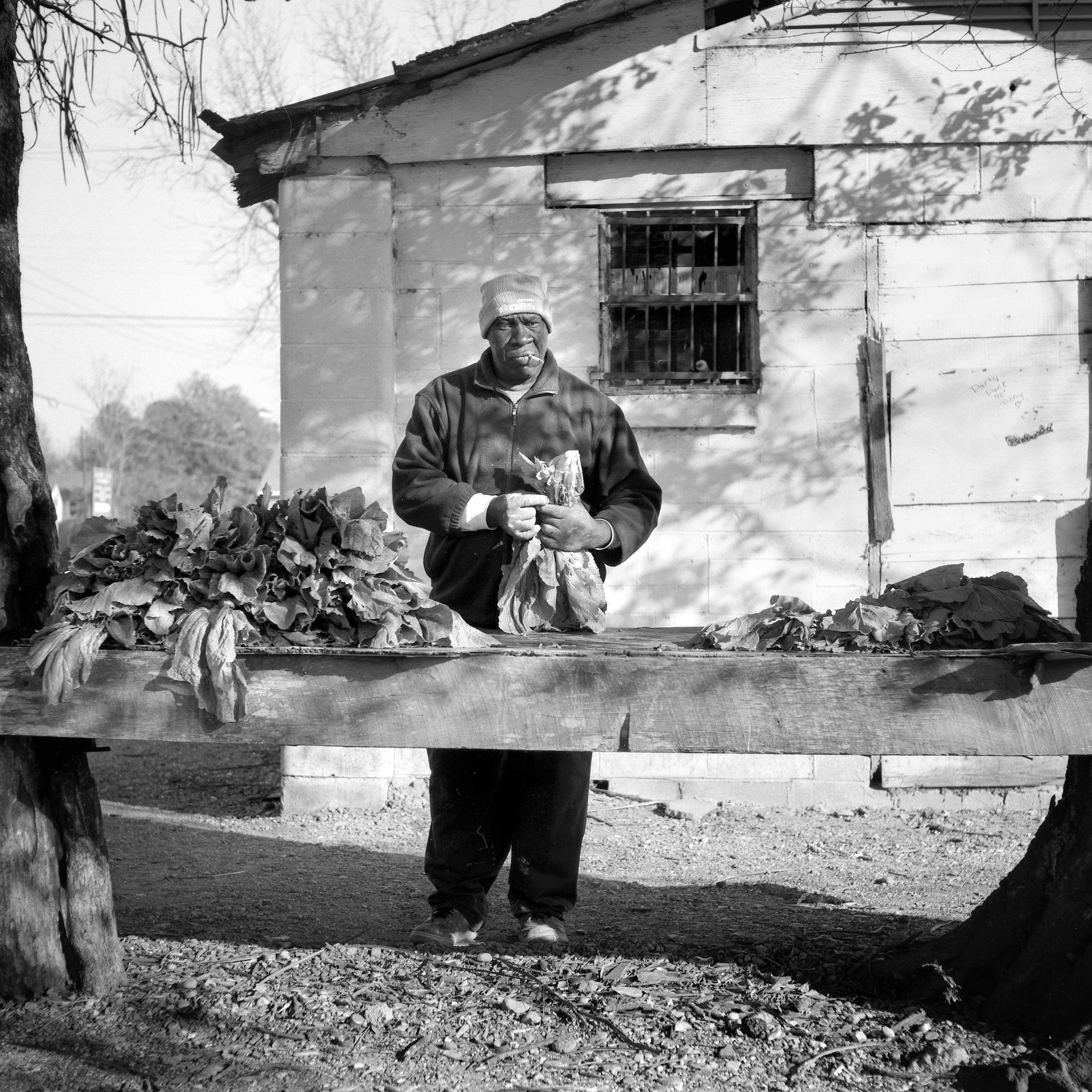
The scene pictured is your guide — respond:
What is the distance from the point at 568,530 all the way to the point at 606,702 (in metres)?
0.77

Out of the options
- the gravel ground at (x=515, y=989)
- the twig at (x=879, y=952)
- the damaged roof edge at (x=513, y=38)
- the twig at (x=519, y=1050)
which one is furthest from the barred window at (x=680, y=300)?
the twig at (x=519, y=1050)

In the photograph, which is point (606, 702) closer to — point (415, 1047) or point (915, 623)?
point (915, 623)

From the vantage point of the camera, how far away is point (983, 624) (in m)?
2.74

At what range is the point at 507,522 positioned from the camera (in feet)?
11.0

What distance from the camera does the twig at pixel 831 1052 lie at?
2.79 meters

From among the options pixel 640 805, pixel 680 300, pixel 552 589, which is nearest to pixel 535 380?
pixel 552 589

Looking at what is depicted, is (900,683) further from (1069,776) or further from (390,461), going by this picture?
(390,461)

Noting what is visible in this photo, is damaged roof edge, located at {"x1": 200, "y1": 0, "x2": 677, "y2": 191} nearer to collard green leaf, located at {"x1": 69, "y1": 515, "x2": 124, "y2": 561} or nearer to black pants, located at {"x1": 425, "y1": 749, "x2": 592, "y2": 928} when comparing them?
collard green leaf, located at {"x1": 69, "y1": 515, "x2": 124, "y2": 561}

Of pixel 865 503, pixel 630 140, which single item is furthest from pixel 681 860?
pixel 630 140

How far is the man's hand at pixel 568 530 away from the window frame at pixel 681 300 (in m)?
2.98

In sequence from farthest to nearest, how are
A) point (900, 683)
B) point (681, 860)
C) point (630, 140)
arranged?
point (630, 140) → point (681, 860) → point (900, 683)

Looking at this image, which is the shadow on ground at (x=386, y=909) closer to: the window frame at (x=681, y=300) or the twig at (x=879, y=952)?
the twig at (x=879, y=952)

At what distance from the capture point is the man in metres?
3.47

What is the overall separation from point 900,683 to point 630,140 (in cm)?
429
